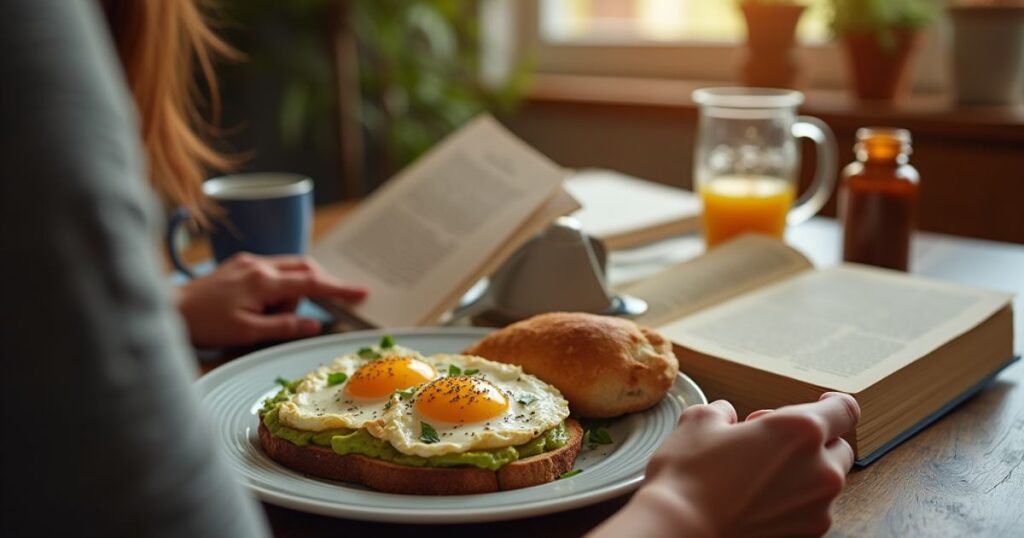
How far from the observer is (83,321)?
1.09ft

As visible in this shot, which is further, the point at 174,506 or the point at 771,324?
the point at 771,324

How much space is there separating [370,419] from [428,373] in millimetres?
85

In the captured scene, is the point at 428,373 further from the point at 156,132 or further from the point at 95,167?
the point at 156,132

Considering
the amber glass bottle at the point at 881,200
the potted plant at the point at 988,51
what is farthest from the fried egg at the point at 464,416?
the potted plant at the point at 988,51

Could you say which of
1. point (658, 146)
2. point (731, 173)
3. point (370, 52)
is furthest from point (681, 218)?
point (370, 52)

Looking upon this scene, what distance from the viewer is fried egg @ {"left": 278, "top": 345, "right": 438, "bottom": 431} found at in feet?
2.23

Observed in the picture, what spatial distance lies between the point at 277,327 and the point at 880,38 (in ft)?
5.70

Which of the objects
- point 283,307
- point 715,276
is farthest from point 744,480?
point 283,307

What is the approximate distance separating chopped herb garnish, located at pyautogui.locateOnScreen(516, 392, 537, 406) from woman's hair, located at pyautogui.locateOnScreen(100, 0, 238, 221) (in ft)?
1.96

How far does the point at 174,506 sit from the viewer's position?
0.35 metres

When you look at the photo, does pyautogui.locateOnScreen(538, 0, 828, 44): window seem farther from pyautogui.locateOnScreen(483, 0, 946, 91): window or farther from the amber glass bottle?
the amber glass bottle

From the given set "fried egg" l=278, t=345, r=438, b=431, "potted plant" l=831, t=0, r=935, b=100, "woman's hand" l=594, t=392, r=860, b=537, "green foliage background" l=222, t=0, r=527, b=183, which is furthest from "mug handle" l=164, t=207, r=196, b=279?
"potted plant" l=831, t=0, r=935, b=100

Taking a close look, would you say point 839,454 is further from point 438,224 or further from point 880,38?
point 880,38

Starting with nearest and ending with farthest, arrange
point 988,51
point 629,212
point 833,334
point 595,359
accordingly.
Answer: point 595,359 → point 833,334 → point 629,212 → point 988,51
